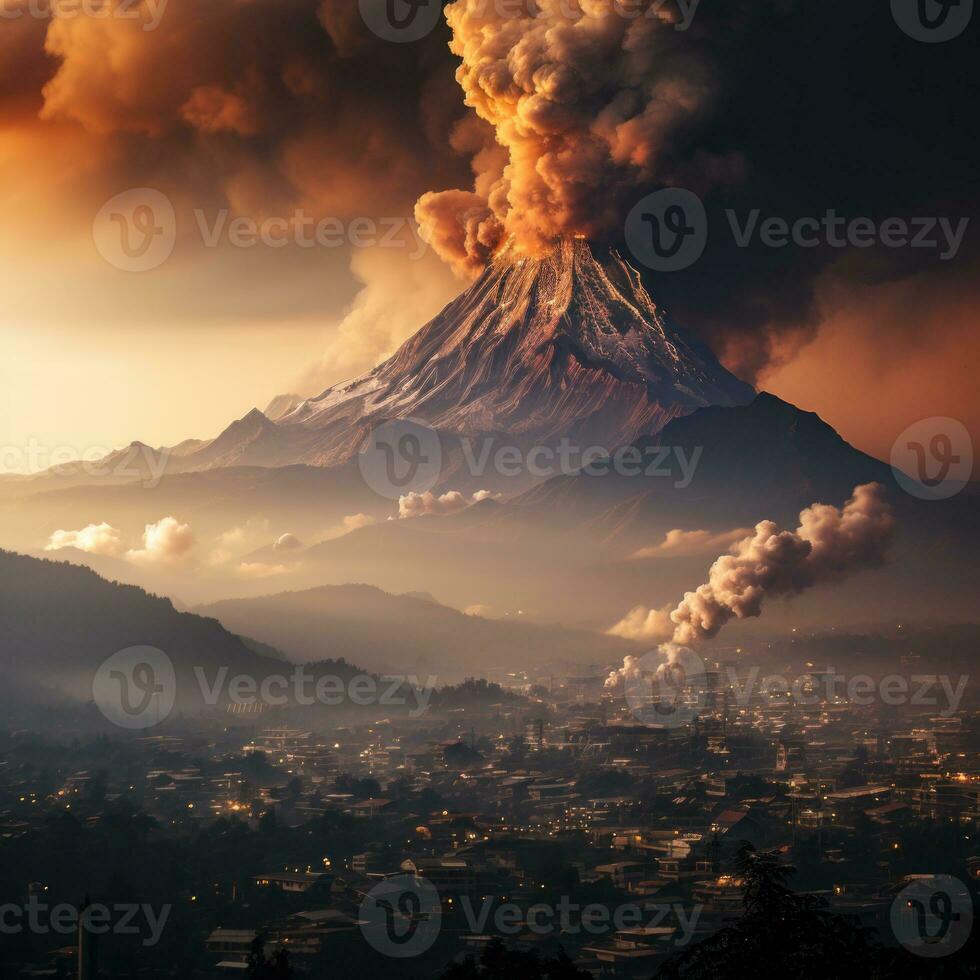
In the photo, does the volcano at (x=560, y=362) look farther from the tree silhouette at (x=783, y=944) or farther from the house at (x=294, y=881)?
the tree silhouette at (x=783, y=944)

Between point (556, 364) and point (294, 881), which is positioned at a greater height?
point (556, 364)

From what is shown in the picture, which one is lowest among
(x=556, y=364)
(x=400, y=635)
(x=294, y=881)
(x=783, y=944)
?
(x=294, y=881)

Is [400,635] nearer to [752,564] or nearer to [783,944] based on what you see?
[752,564]

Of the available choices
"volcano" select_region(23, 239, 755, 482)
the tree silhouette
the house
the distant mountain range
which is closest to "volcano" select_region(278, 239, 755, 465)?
"volcano" select_region(23, 239, 755, 482)

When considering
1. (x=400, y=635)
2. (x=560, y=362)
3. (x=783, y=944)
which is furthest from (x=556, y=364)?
(x=783, y=944)

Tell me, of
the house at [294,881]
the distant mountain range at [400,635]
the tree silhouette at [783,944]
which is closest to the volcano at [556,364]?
the distant mountain range at [400,635]

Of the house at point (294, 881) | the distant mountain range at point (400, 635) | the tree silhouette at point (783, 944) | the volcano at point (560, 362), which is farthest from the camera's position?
the volcano at point (560, 362)

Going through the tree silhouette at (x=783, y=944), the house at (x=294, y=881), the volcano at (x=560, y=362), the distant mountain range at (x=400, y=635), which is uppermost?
the volcano at (x=560, y=362)

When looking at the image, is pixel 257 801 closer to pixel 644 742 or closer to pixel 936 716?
pixel 644 742
